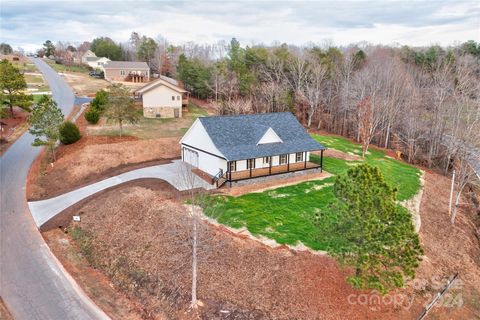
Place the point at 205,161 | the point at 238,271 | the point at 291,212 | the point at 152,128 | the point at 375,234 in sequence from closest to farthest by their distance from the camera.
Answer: the point at 375,234 → the point at 238,271 → the point at 291,212 → the point at 205,161 → the point at 152,128

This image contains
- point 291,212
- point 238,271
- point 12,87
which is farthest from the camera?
point 12,87

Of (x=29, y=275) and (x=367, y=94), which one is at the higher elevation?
(x=367, y=94)

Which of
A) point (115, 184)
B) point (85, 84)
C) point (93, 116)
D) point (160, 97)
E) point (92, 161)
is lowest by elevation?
point (115, 184)

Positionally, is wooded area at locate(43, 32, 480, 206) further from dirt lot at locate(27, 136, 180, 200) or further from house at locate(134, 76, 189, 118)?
dirt lot at locate(27, 136, 180, 200)

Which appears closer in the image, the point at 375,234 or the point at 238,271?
the point at 375,234

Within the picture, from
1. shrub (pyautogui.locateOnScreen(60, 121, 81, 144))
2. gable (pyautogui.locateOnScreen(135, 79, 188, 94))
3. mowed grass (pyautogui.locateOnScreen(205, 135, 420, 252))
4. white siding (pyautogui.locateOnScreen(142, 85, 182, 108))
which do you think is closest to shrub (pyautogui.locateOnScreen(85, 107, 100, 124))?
shrub (pyautogui.locateOnScreen(60, 121, 81, 144))

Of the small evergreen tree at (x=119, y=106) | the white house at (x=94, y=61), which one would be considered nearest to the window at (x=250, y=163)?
the small evergreen tree at (x=119, y=106)

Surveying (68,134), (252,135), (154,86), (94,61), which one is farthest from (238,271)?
(94,61)

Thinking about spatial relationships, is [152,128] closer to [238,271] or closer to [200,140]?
[200,140]
